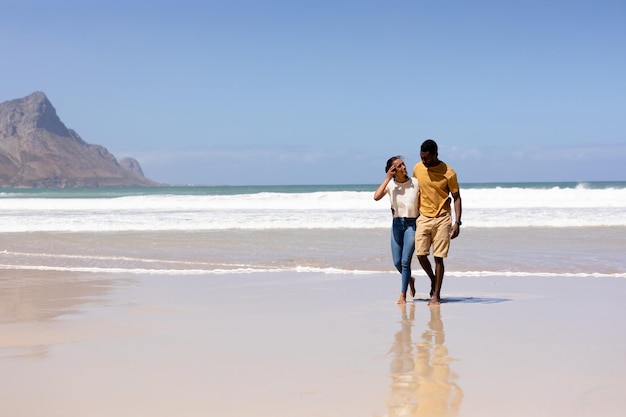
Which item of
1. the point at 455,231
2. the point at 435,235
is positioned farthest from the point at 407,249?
the point at 455,231

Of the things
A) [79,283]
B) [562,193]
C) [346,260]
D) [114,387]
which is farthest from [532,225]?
[562,193]

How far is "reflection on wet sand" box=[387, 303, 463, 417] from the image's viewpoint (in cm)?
380

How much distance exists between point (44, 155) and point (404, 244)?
182411mm

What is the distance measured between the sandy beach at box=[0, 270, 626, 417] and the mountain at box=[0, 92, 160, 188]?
6045 inches

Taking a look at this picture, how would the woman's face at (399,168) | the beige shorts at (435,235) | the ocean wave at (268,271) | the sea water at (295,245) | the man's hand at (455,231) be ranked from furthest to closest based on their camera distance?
the sea water at (295,245), the ocean wave at (268,271), the woman's face at (399,168), the beige shorts at (435,235), the man's hand at (455,231)

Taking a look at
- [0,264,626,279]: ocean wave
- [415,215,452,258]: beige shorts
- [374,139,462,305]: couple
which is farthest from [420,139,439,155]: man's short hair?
[0,264,626,279]: ocean wave

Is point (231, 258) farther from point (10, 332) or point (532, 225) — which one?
point (532, 225)

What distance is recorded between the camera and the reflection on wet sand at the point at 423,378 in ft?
12.5

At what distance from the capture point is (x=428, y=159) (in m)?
7.38

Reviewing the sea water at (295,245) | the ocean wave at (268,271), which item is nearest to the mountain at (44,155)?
the sea water at (295,245)

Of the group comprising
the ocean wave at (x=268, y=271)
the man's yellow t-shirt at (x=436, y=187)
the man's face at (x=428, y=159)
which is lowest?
the ocean wave at (x=268, y=271)

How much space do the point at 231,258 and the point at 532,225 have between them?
32.6ft

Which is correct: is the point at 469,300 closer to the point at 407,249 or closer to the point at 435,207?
the point at 407,249

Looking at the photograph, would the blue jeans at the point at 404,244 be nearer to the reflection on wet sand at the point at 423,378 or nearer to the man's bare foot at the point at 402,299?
the man's bare foot at the point at 402,299
